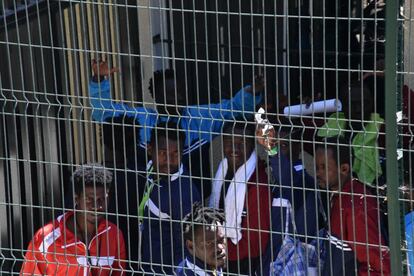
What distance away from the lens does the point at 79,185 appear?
484 centimetres

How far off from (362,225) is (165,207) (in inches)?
36.0

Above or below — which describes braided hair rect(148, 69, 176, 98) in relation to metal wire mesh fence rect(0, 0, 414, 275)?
above

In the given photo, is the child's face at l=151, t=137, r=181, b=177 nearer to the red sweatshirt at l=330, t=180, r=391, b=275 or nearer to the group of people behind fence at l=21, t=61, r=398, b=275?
the group of people behind fence at l=21, t=61, r=398, b=275

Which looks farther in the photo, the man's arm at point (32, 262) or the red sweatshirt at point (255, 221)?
the man's arm at point (32, 262)

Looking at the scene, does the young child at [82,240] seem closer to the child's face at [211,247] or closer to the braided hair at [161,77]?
the child's face at [211,247]

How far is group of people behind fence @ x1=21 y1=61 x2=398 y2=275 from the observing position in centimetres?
432

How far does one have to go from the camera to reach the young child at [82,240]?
4.77m

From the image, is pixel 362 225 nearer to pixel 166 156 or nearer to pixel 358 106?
pixel 358 106

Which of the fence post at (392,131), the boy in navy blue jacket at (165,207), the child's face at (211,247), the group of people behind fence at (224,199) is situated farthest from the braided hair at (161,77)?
the fence post at (392,131)

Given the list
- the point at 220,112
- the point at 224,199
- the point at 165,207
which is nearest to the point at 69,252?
the point at 165,207

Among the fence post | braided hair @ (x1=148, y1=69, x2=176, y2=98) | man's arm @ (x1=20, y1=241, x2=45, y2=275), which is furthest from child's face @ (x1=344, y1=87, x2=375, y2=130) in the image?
man's arm @ (x1=20, y1=241, x2=45, y2=275)

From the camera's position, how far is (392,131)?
408 centimetres

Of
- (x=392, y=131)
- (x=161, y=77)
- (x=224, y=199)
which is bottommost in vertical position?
(x=224, y=199)

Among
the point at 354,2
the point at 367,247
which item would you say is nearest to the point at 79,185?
the point at 367,247
